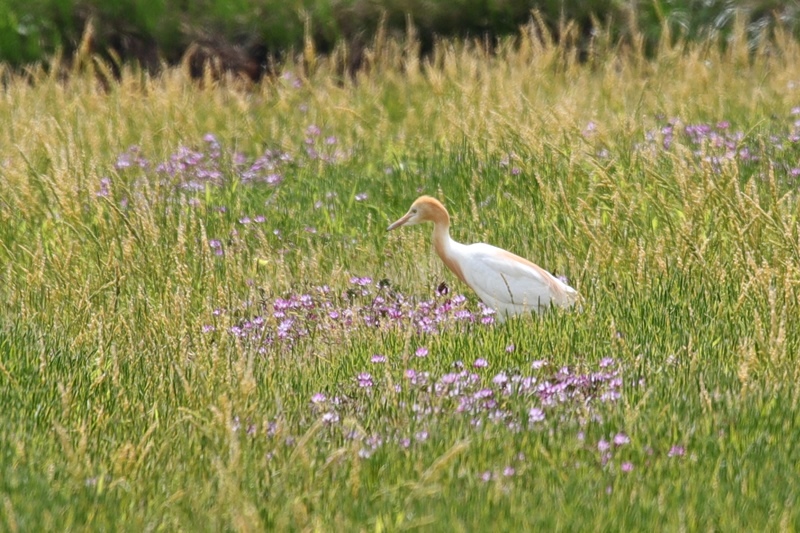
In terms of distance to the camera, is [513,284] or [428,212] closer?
[513,284]

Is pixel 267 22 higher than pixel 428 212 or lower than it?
lower

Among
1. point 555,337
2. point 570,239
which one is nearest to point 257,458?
point 555,337

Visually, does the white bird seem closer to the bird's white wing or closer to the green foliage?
the bird's white wing

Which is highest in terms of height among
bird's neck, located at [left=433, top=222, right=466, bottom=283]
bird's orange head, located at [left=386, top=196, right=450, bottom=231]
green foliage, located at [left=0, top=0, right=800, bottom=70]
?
bird's orange head, located at [left=386, top=196, right=450, bottom=231]

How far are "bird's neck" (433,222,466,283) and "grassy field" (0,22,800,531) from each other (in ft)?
0.44

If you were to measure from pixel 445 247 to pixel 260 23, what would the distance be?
7245 mm

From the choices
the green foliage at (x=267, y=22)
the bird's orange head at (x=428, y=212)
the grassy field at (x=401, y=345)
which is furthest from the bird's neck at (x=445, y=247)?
the green foliage at (x=267, y=22)

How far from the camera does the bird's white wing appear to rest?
4.99 m

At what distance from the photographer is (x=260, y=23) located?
39.8 feet

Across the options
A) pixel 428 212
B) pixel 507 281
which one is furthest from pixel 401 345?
pixel 428 212

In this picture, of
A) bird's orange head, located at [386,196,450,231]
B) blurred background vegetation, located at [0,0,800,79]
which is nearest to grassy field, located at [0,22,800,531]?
bird's orange head, located at [386,196,450,231]

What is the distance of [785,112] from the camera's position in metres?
8.15

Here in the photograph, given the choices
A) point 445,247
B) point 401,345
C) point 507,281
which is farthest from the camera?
point 445,247

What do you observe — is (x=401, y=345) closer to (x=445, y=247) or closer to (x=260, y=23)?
(x=445, y=247)
